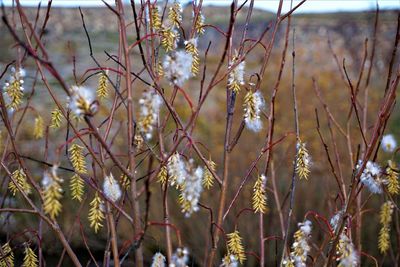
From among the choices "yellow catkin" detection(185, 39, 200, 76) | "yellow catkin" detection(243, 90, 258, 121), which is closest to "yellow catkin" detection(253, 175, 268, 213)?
"yellow catkin" detection(243, 90, 258, 121)

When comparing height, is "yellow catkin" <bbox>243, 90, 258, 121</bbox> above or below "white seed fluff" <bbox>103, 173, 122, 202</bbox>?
above

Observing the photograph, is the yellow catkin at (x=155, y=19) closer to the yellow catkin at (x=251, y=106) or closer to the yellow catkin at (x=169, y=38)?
the yellow catkin at (x=169, y=38)

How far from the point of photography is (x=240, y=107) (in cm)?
954

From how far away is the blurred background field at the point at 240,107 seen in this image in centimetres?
479

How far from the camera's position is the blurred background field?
4785mm

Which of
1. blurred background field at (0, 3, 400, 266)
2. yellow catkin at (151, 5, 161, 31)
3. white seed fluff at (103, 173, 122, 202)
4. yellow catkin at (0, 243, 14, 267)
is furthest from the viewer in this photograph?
blurred background field at (0, 3, 400, 266)

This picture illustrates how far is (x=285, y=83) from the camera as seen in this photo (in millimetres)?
10625

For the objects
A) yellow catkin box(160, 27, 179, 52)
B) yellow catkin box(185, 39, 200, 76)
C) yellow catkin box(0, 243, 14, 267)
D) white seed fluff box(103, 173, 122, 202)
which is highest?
yellow catkin box(160, 27, 179, 52)

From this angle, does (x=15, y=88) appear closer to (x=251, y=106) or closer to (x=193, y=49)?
(x=193, y=49)

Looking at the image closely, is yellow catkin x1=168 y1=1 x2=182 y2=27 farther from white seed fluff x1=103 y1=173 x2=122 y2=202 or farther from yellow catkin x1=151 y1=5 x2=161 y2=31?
white seed fluff x1=103 y1=173 x2=122 y2=202

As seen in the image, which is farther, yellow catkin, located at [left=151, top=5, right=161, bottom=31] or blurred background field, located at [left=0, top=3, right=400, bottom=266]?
blurred background field, located at [left=0, top=3, right=400, bottom=266]

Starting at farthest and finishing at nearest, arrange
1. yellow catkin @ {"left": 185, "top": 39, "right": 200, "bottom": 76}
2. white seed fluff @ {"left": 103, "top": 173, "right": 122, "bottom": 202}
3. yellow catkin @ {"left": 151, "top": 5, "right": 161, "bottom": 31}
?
yellow catkin @ {"left": 151, "top": 5, "right": 161, "bottom": 31} → yellow catkin @ {"left": 185, "top": 39, "right": 200, "bottom": 76} → white seed fluff @ {"left": 103, "top": 173, "right": 122, "bottom": 202}

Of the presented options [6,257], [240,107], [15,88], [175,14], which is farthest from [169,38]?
[240,107]

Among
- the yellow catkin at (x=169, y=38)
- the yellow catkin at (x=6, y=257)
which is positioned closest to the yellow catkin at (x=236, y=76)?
the yellow catkin at (x=169, y=38)
